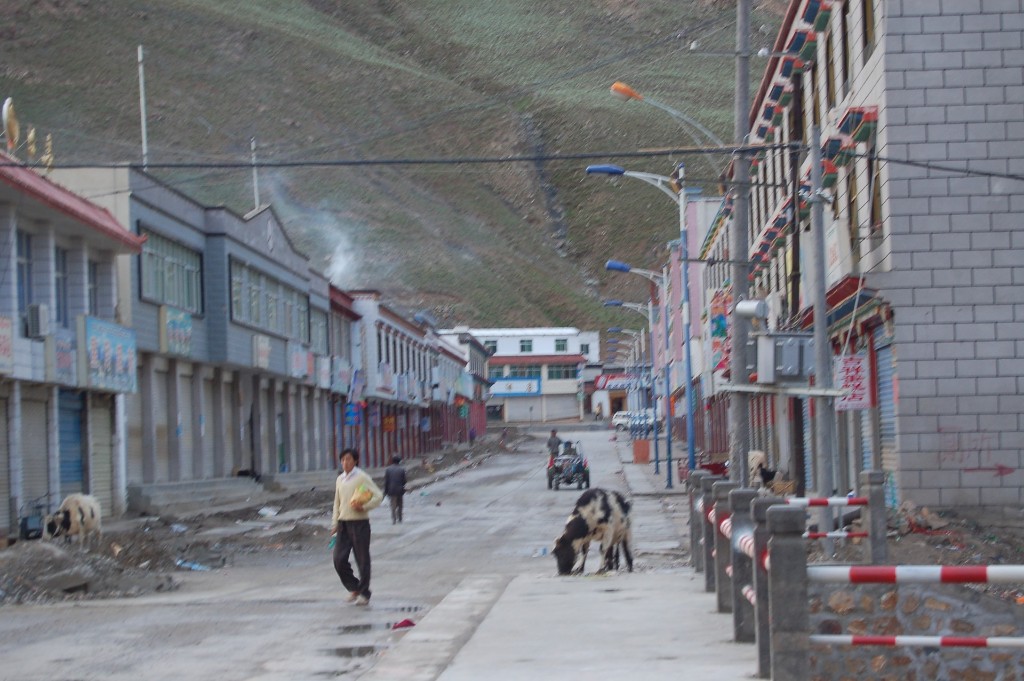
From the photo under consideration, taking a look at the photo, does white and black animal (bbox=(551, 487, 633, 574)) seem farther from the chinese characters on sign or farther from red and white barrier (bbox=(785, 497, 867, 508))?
the chinese characters on sign

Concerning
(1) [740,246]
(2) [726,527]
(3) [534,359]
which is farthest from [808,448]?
(3) [534,359]

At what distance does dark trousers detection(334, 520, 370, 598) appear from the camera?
1634 centimetres

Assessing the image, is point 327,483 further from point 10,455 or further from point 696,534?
point 696,534

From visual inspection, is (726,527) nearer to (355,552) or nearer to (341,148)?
(355,552)

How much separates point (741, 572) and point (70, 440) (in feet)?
80.8

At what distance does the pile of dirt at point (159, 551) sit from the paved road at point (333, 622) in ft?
2.62

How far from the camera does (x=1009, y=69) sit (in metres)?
24.7

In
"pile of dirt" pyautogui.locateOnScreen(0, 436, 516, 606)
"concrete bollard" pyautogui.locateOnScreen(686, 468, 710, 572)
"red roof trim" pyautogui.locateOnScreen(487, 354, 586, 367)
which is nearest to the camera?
"concrete bollard" pyautogui.locateOnScreen(686, 468, 710, 572)

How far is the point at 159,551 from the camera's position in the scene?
24.0m

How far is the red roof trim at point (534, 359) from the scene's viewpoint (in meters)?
132

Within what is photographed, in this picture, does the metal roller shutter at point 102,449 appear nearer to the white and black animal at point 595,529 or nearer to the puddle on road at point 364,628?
the white and black animal at point 595,529

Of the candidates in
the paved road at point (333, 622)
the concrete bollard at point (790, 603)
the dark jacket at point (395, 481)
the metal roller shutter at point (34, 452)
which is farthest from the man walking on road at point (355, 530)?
the dark jacket at point (395, 481)

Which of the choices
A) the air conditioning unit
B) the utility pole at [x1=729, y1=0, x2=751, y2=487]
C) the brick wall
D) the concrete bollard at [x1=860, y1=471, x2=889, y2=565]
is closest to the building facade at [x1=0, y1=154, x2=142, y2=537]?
the air conditioning unit

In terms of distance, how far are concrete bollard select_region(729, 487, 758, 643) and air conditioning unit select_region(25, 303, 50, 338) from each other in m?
20.6
